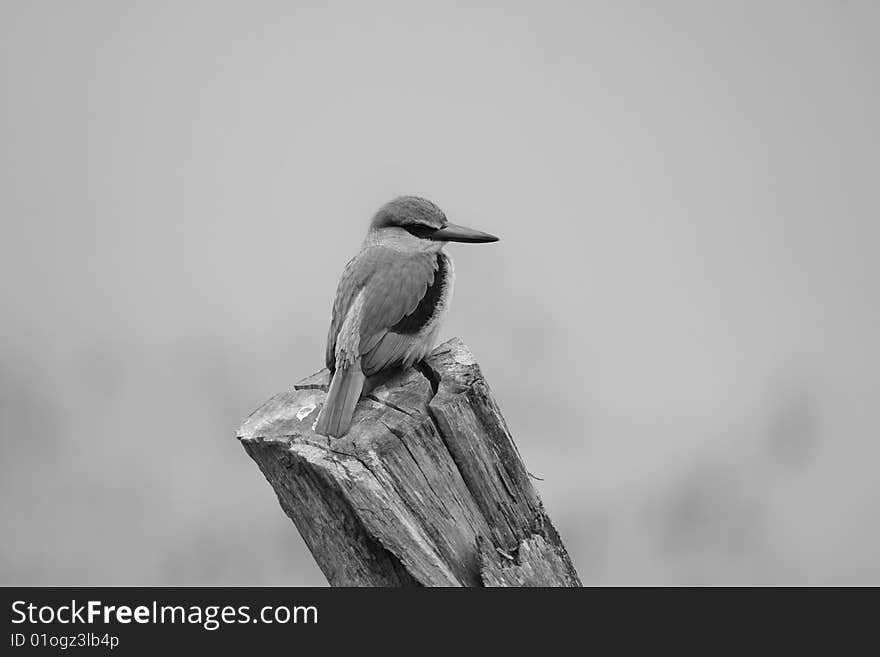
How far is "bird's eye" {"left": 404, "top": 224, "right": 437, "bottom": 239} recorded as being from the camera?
545 cm

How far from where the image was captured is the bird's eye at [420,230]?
5.45 meters

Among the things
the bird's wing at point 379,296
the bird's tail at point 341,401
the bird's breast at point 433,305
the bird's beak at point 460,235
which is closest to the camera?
the bird's tail at point 341,401

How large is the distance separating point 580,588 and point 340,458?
1.09m

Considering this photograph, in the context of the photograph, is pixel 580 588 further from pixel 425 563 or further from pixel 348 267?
pixel 348 267

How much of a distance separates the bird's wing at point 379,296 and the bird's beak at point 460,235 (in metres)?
0.16

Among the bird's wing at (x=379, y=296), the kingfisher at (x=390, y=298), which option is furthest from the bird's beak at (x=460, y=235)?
the bird's wing at (x=379, y=296)

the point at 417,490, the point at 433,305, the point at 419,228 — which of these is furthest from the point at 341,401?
the point at 419,228

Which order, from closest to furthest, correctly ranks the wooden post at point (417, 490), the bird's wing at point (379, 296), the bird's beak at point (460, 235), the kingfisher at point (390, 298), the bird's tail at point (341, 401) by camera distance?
1. the wooden post at point (417, 490)
2. the bird's tail at point (341, 401)
3. the kingfisher at point (390, 298)
4. the bird's wing at point (379, 296)
5. the bird's beak at point (460, 235)

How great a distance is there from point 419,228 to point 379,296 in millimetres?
699

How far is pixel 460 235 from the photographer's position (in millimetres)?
5406

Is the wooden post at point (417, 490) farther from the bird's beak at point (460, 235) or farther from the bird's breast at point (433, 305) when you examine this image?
the bird's beak at point (460, 235)

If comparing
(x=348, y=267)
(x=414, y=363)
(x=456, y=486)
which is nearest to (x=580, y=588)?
(x=456, y=486)

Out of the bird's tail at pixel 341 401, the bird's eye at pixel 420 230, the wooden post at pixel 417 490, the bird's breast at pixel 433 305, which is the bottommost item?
the wooden post at pixel 417 490

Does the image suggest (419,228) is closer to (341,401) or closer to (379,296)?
(379,296)
